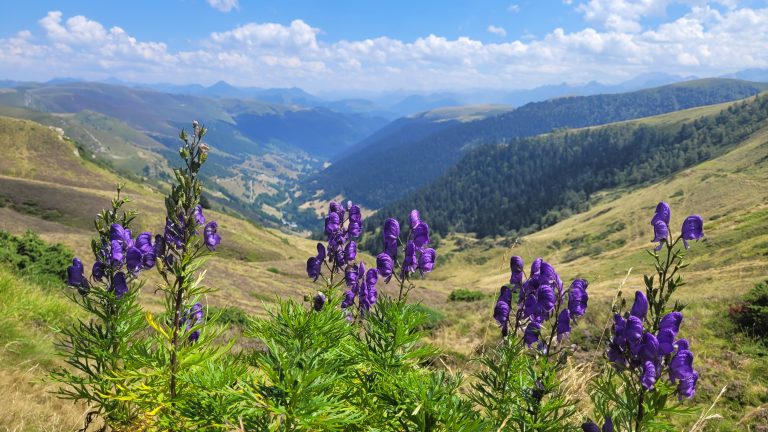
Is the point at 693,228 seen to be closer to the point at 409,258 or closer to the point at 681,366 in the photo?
the point at 681,366

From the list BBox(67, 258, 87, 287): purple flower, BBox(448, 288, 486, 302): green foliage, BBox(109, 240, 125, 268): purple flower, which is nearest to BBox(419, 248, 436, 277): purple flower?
BBox(109, 240, 125, 268): purple flower

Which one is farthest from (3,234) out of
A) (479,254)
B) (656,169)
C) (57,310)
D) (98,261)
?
(656,169)

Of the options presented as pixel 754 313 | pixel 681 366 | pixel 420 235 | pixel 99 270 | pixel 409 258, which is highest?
pixel 420 235

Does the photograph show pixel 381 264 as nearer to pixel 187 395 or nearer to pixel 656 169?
pixel 187 395

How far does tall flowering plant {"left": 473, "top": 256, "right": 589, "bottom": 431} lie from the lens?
3404 mm

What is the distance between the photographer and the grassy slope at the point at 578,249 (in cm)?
1298

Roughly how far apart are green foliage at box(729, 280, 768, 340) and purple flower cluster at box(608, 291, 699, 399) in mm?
11571

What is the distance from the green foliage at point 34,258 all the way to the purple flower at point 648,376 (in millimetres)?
16966

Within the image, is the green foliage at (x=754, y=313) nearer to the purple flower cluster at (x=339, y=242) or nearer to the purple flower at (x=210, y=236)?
the purple flower cluster at (x=339, y=242)

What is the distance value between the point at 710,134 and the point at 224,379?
182 m

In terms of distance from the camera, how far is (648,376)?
2975 millimetres

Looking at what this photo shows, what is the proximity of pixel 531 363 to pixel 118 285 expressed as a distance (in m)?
3.64

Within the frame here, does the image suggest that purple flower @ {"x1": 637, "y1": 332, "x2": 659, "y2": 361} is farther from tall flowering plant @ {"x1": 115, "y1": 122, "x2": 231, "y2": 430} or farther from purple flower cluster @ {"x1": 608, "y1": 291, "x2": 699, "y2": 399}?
tall flowering plant @ {"x1": 115, "y1": 122, "x2": 231, "y2": 430}

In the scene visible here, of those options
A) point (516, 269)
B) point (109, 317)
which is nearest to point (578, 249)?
point (516, 269)
